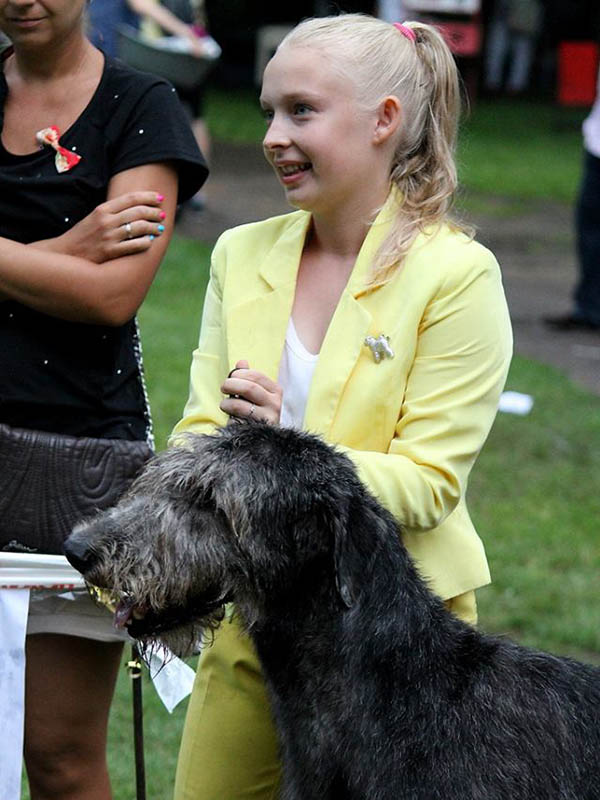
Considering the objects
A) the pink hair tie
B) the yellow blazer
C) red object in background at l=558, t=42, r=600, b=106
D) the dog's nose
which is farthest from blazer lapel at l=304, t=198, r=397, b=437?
red object in background at l=558, t=42, r=600, b=106

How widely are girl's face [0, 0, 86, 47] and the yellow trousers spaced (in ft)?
5.29

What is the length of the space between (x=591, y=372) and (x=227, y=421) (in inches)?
311

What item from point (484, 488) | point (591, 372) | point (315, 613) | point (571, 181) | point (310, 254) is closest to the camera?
point (315, 613)

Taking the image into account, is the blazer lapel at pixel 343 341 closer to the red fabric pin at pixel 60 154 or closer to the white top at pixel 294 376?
the white top at pixel 294 376

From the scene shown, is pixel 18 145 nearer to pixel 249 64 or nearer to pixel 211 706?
pixel 211 706

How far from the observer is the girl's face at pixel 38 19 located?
3.58 m

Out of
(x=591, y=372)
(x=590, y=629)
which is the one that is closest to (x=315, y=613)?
(x=590, y=629)

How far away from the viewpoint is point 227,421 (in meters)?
3.49

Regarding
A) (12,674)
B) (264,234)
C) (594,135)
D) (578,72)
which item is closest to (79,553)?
(12,674)

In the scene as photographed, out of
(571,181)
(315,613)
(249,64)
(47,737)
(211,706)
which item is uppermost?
(315,613)

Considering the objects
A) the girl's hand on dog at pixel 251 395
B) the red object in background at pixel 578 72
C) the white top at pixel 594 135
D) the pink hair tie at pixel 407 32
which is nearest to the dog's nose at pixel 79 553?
the girl's hand on dog at pixel 251 395

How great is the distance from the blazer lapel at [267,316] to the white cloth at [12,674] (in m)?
0.85

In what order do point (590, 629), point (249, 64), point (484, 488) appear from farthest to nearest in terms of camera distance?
point (249, 64) → point (484, 488) → point (590, 629)

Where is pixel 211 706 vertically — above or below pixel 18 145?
below
